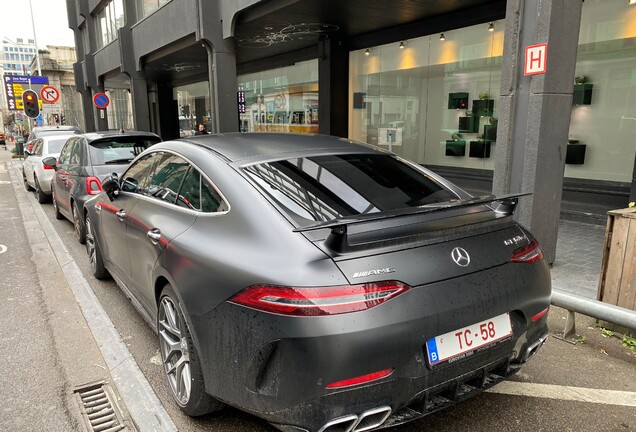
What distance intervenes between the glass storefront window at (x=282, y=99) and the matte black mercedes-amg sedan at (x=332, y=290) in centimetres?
1291

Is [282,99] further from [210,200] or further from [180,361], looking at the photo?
[180,361]

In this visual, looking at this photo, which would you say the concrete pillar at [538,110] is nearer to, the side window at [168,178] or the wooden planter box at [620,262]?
the wooden planter box at [620,262]

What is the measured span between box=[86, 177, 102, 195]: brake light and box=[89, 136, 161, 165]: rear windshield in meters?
0.43

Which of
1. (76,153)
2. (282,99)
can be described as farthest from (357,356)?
(282,99)

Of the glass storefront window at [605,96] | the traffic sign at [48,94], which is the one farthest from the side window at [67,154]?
the traffic sign at [48,94]

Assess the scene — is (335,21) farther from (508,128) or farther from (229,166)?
(229,166)

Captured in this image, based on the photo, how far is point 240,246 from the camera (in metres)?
2.29

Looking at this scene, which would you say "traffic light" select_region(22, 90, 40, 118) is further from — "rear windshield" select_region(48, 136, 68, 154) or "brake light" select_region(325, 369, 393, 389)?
"brake light" select_region(325, 369, 393, 389)

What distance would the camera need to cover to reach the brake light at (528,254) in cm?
244

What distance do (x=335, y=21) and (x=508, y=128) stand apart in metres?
7.32

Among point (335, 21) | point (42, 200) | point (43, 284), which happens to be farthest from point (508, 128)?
point (42, 200)

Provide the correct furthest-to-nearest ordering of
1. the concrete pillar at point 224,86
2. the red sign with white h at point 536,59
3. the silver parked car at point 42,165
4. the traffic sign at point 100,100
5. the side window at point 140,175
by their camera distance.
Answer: the traffic sign at point 100,100
the concrete pillar at point 224,86
the silver parked car at point 42,165
the red sign with white h at point 536,59
the side window at point 140,175

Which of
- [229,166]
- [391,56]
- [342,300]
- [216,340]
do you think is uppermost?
[391,56]

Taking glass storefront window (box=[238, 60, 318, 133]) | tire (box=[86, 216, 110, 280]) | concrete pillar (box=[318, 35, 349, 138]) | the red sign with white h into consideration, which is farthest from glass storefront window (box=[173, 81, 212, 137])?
the red sign with white h
